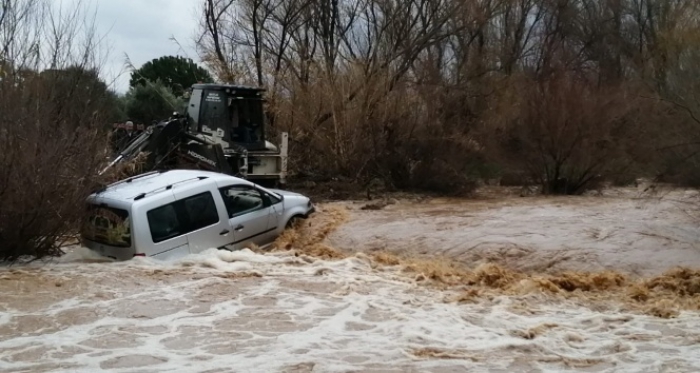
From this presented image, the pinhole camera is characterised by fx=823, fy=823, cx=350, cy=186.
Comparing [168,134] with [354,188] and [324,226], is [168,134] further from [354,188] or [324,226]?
[354,188]

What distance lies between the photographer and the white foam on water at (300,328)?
761 centimetres

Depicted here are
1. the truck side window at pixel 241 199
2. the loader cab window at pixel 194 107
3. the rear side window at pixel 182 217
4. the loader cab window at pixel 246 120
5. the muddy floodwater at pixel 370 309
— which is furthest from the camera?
the loader cab window at pixel 246 120

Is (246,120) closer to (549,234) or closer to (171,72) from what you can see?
(549,234)

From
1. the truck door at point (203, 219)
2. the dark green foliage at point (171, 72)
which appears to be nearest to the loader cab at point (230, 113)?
the truck door at point (203, 219)

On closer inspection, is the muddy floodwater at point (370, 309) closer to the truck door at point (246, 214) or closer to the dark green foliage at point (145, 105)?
the truck door at point (246, 214)

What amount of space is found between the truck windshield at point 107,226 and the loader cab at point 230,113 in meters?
8.27

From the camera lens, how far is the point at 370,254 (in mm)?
13633

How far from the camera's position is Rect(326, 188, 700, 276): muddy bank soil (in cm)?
1209

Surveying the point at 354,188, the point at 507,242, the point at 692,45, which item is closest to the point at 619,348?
the point at 507,242

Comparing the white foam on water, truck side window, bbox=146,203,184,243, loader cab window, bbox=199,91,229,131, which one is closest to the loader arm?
loader cab window, bbox=199,91,229,131

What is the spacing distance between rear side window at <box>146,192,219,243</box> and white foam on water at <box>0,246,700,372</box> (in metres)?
0.58

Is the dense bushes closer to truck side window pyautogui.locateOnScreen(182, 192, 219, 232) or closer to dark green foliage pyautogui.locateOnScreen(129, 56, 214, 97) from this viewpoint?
truck side window pyautogui.locateOnScreen(182, 192, 219, 232)

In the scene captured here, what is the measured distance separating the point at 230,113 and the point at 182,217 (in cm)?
888

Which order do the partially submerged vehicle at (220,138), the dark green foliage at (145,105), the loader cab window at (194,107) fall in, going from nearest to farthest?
the partially submerged vehicle at (220,138) < the loader cab window at (194,107) < the dark green foliage at (145,105)
